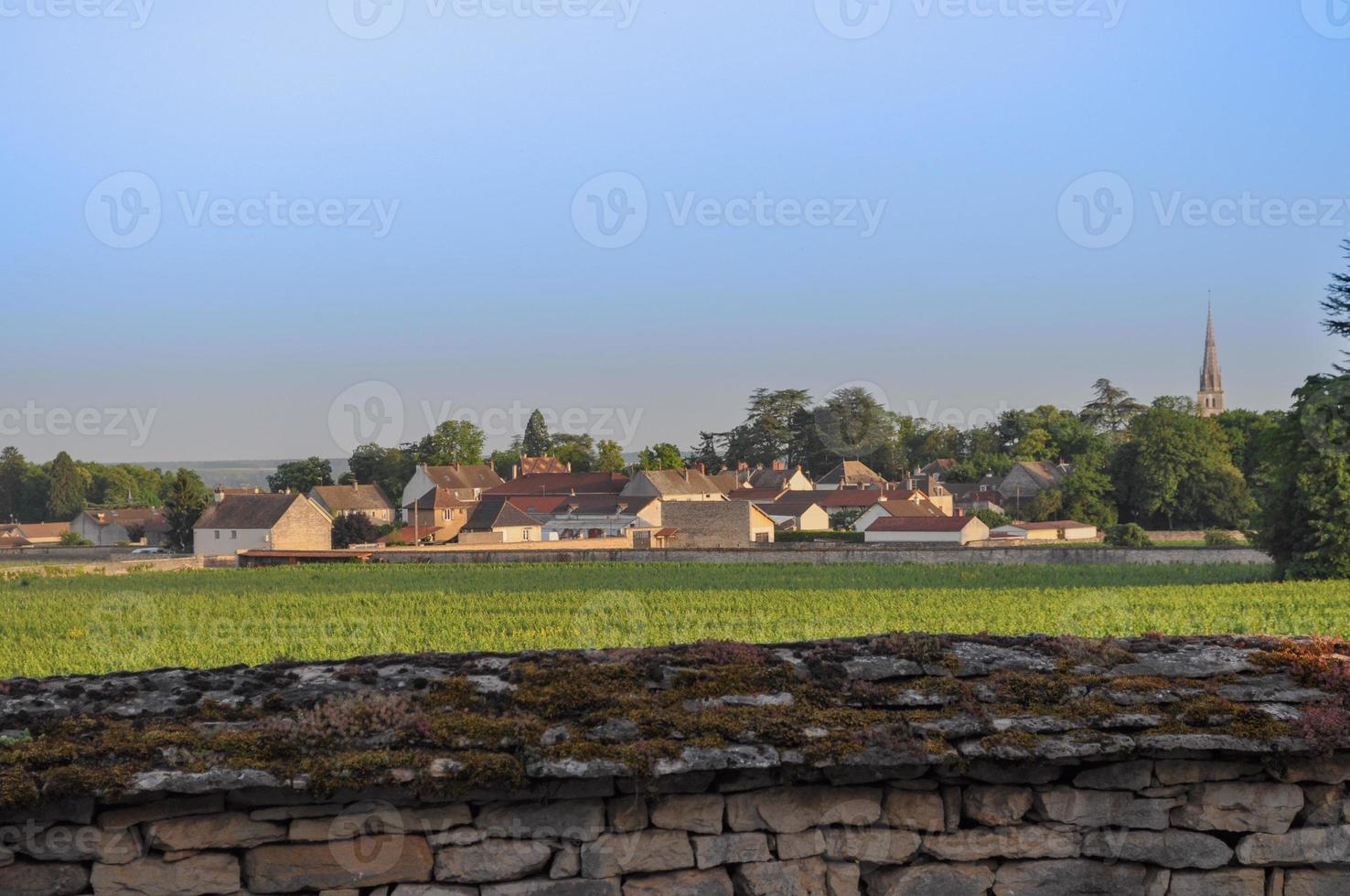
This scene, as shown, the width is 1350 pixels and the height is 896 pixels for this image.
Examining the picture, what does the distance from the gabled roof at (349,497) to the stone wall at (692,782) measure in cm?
9037

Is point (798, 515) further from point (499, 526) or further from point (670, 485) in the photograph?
point (499, 526)

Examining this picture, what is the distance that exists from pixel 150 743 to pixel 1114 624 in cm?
1874

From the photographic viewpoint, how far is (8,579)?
4478 centimetres

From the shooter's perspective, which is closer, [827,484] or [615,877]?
[615,877]

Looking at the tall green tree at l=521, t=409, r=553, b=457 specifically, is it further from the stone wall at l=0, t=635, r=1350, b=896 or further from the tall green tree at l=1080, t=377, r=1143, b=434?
the stone wall at l=0, t=635, r=1350, b=896

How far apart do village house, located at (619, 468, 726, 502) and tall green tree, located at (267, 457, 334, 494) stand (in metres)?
32.4

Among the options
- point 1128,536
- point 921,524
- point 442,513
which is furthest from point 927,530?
point 442,513

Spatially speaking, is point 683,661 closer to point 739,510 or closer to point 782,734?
point 782,734

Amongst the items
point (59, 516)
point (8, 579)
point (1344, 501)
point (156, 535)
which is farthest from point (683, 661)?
point (59, 516)

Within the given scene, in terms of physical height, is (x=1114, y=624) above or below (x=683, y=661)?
below

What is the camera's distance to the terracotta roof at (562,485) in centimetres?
9088

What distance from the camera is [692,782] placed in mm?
4895

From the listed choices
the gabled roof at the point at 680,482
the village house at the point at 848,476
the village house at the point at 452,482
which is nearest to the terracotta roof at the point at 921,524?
the gabled roof at the point at 680,482

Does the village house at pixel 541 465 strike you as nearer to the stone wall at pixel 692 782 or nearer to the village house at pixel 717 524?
the village house at pixel 717 524
